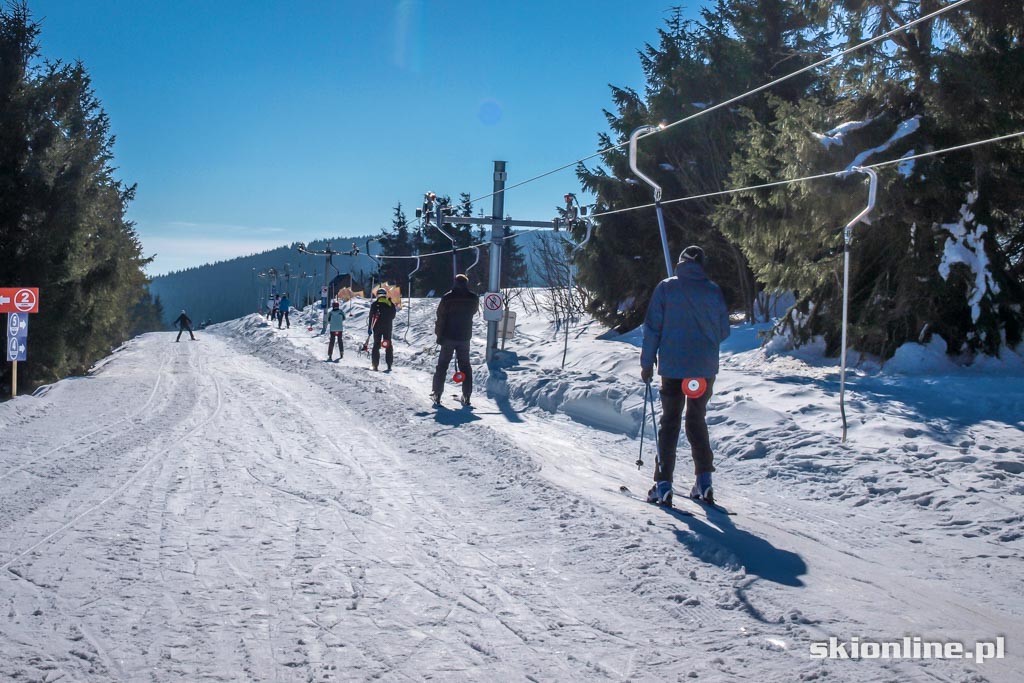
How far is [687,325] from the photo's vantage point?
5.61 meters

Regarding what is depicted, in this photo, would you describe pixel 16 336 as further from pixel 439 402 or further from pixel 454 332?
pixel 454 332

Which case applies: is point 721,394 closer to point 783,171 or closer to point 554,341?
point 783,171

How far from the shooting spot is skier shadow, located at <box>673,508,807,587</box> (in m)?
4.36

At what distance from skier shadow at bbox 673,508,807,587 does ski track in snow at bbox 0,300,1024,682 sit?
0.07 ft

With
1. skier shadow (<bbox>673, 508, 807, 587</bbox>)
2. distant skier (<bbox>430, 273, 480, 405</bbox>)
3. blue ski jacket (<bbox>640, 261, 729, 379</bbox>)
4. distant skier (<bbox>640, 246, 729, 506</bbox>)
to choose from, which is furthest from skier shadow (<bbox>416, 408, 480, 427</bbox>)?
skier shadow (<bbox>673, 508, 807, 587</bbox>)

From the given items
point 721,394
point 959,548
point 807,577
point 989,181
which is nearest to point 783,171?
point 989,181

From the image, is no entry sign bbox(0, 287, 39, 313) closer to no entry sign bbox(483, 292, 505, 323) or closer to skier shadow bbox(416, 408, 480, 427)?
skier shadow bbox(416, 408, 480, 427)

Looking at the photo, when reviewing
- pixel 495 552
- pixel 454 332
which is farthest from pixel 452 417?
pixel 495 552

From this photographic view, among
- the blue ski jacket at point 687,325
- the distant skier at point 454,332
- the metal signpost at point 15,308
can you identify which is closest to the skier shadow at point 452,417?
the distant skier at point 454,332

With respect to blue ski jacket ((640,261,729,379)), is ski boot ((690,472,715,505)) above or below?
below

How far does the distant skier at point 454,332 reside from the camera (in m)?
12.0

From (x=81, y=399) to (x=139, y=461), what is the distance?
687 cm

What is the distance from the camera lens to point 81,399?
43.5 feet

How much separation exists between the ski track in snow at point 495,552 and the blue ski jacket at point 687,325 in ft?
3.59
